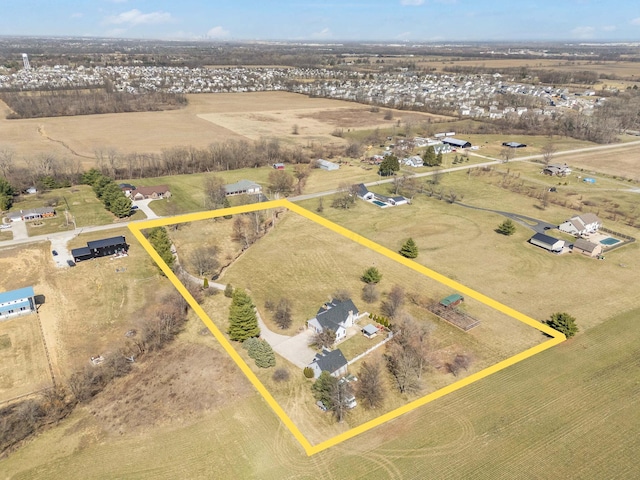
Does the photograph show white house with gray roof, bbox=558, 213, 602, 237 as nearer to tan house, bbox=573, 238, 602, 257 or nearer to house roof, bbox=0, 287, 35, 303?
tan house, bbox=573, 238, 602, 257

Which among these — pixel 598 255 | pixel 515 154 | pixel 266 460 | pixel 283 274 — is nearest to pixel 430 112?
pixel 515 154

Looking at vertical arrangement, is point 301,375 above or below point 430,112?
below

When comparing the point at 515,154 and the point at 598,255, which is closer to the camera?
the point at 598,255

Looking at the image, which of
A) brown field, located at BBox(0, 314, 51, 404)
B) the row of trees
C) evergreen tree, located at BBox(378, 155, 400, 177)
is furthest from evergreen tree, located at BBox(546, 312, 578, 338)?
the row of trees

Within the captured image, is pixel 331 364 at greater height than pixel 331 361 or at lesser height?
lesser

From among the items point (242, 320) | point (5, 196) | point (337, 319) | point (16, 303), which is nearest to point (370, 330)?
point (337, 319)

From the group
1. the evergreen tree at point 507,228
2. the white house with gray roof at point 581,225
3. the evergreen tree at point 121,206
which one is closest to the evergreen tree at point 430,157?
the evergreen tree at point 507,228

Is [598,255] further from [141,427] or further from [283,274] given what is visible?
[141,427]

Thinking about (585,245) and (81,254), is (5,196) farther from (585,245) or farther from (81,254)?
(585,245)
